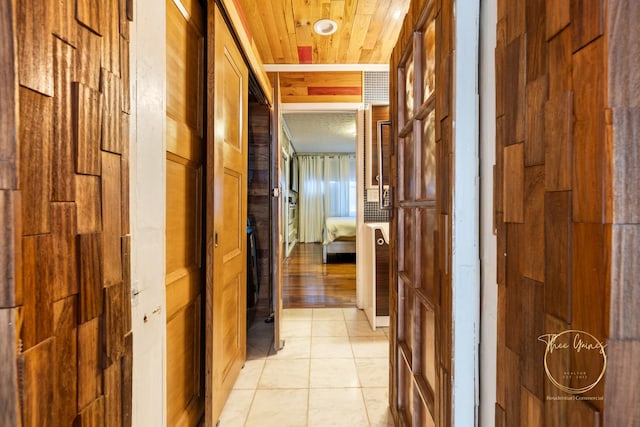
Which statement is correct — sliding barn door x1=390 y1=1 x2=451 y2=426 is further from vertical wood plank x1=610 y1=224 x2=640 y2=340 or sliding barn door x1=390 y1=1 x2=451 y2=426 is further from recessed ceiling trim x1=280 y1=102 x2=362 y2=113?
recessed ceiling trim x1=280 y1=102 x2=362 y2=113

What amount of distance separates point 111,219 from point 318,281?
3.75m

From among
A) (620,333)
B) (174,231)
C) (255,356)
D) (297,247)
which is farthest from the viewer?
(297,247)

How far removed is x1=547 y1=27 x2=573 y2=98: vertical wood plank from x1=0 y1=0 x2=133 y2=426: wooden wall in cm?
74

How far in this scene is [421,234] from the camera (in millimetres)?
1053

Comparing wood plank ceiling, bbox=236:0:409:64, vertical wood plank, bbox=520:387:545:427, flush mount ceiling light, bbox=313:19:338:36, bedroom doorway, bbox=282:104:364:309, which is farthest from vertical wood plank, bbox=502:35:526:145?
bedroom doorway, bbox=282:104:364:309

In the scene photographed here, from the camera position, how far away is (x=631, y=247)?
0.33 meters

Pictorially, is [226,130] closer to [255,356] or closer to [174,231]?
[174,231]

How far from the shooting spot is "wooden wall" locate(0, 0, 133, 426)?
42 centimetres

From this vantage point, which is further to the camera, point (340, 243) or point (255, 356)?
point (340, 243)

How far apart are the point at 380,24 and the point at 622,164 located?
2.31m

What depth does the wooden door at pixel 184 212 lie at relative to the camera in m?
1.10

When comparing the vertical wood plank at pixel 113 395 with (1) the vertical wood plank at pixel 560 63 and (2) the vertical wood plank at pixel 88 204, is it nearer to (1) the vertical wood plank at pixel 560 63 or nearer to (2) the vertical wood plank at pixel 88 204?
(2) the vertical wood plank at pixel 88 204

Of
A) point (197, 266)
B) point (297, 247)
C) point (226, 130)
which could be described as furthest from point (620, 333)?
point (297, 247)
